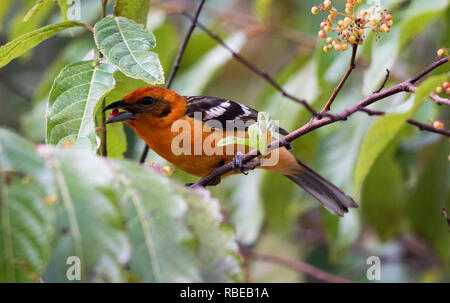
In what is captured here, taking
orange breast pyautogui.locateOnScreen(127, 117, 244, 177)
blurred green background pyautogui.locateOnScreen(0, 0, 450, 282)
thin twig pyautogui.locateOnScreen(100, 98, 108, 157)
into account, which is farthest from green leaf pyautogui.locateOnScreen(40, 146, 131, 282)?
orange breast pyautogui.locateOnScreen(127, 117, 244, 177)

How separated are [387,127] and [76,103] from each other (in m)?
1.23

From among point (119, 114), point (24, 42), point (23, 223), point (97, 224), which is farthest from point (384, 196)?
point (23, 223)

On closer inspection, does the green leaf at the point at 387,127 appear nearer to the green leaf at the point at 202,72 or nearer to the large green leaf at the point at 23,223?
the large green leaf at the point at 23,223

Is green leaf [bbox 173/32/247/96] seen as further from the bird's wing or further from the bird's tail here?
the bird's tail

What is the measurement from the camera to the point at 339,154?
162 inches

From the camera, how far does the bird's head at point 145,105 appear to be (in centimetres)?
300

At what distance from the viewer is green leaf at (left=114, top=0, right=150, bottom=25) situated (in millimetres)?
2596

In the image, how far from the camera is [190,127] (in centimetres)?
349

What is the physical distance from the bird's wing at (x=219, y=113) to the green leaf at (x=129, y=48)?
1328 millimetres

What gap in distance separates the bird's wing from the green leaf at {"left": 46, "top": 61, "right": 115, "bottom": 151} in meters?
1.27

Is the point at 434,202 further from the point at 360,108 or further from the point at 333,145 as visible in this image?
the point at 360,108

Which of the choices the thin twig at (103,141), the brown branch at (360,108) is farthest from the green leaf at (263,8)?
the brown branch at (360,108)
